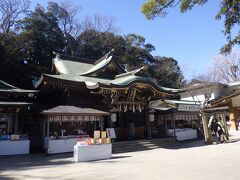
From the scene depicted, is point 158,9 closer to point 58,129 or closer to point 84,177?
point 84,177

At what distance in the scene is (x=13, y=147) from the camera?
15.1m

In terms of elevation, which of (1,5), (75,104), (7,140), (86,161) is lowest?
(86,161)

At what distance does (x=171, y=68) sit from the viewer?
4419 cm

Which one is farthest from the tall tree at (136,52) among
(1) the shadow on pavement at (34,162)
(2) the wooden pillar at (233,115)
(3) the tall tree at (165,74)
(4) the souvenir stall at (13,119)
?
(1) the shadow on pavement at (34,162)

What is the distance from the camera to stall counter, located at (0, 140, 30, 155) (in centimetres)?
1475

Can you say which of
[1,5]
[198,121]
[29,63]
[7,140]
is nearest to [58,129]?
[7,140]

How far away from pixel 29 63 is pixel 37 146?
1615 centimetres

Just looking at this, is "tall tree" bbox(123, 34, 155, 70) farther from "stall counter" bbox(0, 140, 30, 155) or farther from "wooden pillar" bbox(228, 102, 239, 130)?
"stall counter" bbox(0, 140, 30, 155)

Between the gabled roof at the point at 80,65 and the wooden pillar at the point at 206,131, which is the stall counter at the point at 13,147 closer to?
the gabled roof at the point at 80,65

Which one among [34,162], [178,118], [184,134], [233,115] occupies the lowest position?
[34,162]

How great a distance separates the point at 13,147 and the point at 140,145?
8.60 meters

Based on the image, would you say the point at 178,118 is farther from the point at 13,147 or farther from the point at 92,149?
the point at 13,147

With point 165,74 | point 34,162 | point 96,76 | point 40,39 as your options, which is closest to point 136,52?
point 165,74

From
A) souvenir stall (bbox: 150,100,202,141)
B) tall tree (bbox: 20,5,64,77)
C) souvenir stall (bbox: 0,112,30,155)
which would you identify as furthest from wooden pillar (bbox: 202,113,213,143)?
tall tree (bbox: 20,5,64,77)
